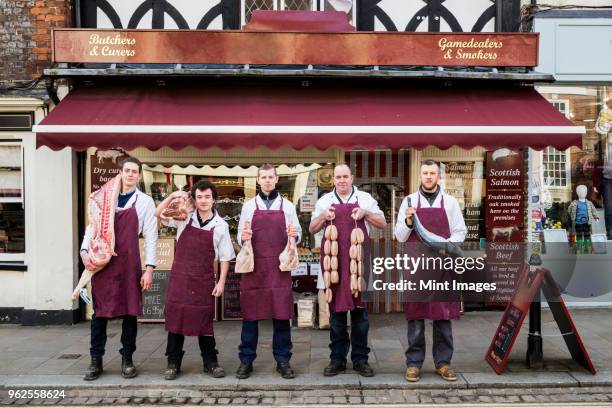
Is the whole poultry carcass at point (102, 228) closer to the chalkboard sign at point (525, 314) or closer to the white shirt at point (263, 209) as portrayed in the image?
the white shirt at point (263, 209)

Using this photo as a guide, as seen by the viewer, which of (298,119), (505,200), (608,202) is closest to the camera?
(298,119)

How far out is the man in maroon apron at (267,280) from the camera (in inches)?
223

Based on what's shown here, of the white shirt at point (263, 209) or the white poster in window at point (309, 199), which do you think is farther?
the white poster in window at point (309, 199)

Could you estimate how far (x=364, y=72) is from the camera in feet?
24.7

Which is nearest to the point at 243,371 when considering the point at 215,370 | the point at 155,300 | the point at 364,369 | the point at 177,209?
the point at 215,370

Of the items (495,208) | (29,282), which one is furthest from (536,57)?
(29,282)

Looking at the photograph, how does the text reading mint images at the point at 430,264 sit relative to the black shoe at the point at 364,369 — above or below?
above

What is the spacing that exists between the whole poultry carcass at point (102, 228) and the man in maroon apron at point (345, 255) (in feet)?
6.33

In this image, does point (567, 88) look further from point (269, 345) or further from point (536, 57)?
point (269, 345)

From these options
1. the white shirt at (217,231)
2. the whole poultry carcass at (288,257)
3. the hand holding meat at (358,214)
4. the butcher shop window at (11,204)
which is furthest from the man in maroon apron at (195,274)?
the butcher shop window at (11,204)

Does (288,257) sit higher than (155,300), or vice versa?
(288,257)

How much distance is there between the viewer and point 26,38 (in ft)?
27.3

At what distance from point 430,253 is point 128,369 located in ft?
10.3

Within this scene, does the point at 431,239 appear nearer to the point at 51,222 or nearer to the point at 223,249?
the point at 223,249
